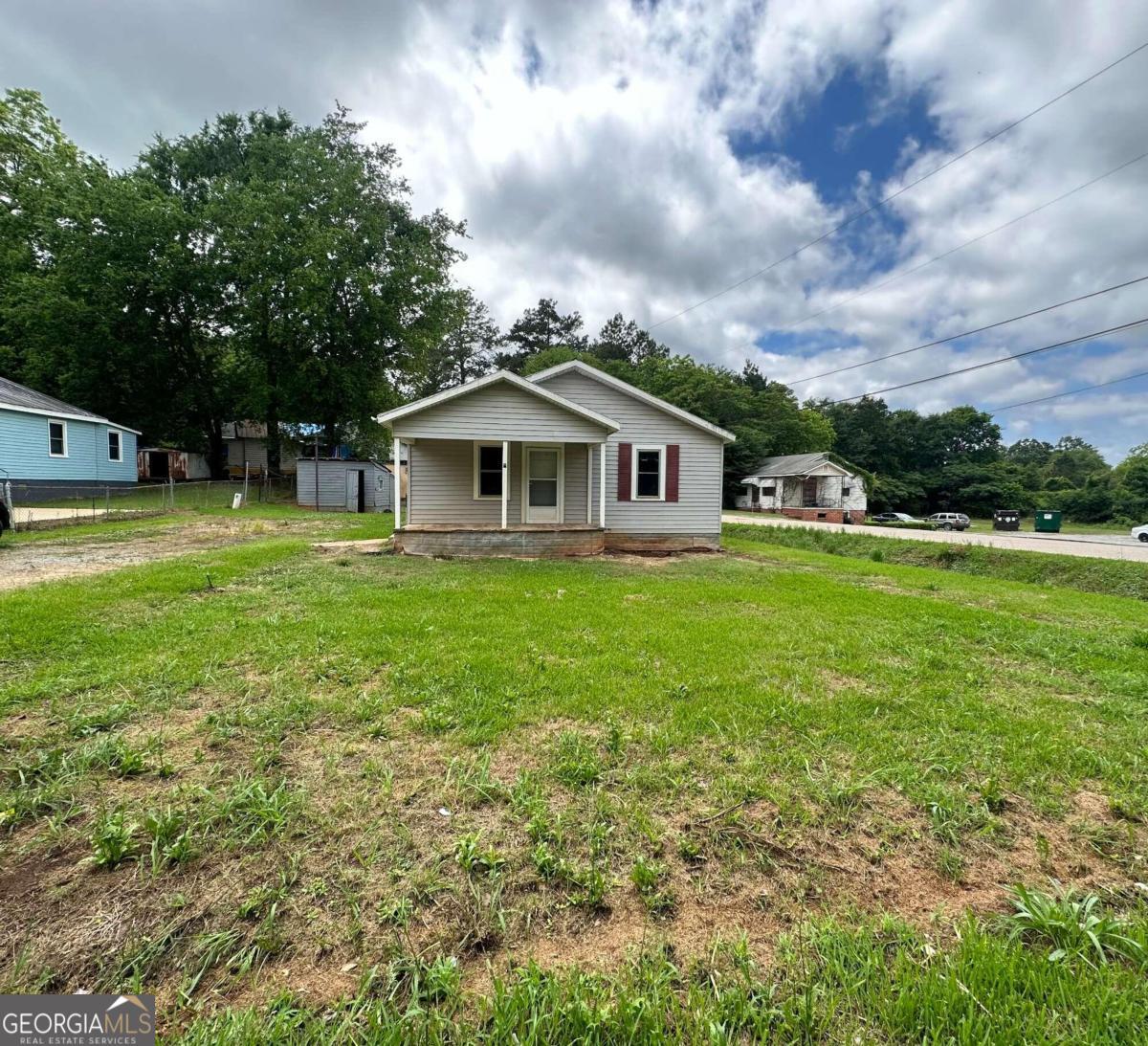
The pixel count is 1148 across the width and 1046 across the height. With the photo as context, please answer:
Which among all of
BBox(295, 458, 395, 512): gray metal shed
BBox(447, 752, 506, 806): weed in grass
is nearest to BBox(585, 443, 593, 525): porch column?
BBox(447, 752, 506, 806): weed in grass

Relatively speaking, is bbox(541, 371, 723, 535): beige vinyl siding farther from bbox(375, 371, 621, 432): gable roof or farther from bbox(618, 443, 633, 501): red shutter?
bbox(375, 371, 621, 432): gable roof

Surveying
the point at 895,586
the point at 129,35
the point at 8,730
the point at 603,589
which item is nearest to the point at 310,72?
the point at 129,35

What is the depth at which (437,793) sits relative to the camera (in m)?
2.53

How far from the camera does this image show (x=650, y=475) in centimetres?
1312

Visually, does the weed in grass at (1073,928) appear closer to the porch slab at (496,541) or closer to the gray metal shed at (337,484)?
the porch slab at (496,541)

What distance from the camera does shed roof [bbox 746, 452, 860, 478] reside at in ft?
110

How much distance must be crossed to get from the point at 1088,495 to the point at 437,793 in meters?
61.2

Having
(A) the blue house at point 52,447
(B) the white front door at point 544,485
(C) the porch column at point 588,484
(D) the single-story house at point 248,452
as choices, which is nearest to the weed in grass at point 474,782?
(C) the porch column at point 588,484

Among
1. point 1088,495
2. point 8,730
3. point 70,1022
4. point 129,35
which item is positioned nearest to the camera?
point 70,1022

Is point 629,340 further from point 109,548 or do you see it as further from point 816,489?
point 109,548

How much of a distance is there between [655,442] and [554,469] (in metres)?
2.76

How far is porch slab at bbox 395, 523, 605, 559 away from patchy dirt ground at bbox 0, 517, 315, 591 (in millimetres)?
4017

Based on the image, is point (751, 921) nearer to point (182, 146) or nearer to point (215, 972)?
point (215, 972)

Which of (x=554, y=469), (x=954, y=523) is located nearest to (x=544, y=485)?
(x=554, y=469)
